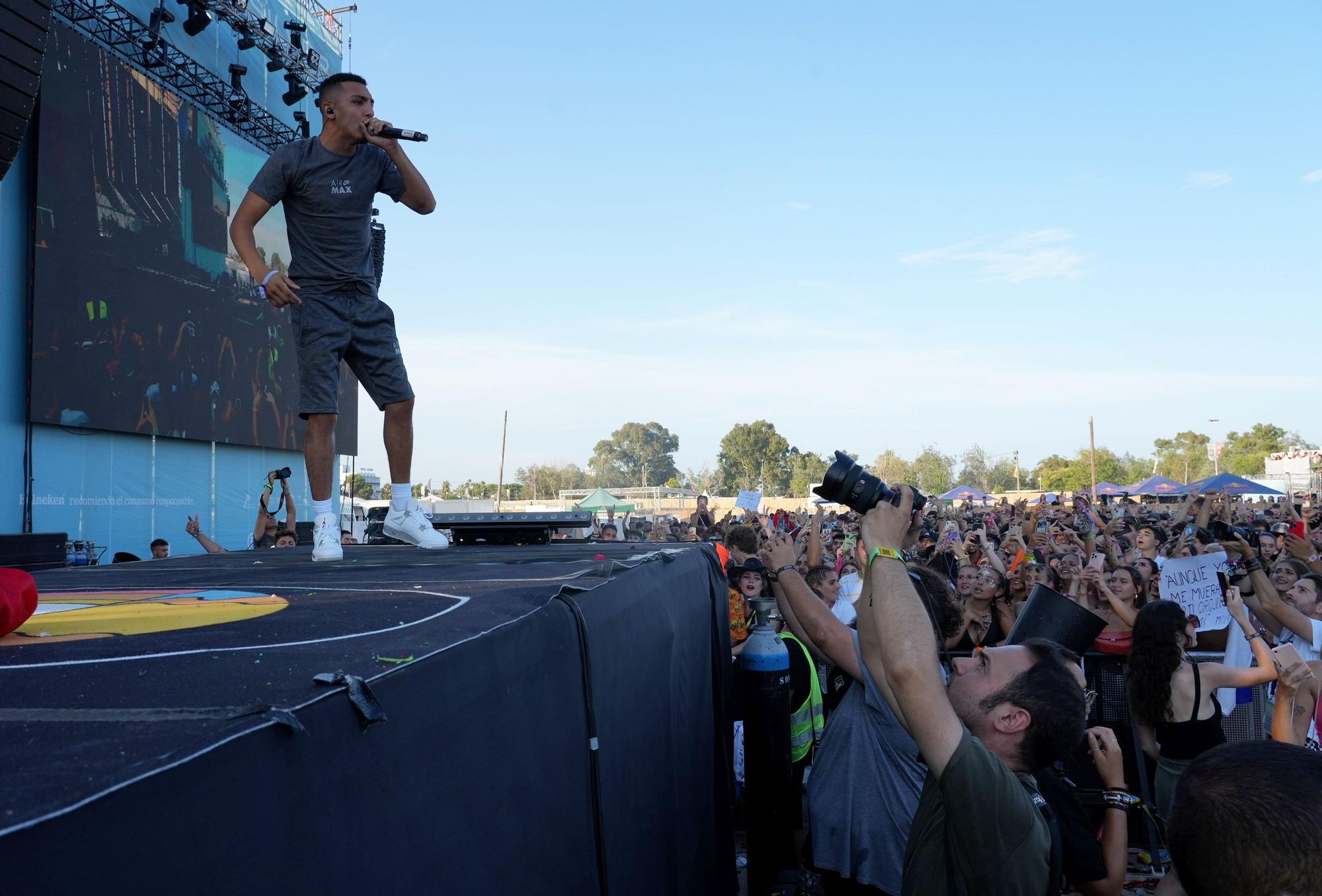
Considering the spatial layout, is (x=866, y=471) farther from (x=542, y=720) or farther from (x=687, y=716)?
(x=542, y=720)

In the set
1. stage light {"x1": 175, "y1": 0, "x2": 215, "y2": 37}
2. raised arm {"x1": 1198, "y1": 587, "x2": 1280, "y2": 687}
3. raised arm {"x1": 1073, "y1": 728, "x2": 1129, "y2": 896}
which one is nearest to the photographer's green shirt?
raised arm {"x1": 1073, "y1": 728, "x2": 1129, "y2": 896}

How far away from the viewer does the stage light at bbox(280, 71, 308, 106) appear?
20.0 m

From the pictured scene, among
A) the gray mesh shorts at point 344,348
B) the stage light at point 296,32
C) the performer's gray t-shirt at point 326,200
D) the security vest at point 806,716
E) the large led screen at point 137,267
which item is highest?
the stage light at point 296,32

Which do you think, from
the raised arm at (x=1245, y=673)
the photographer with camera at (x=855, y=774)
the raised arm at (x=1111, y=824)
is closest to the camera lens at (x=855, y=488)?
the photographer with camera at (x=855, y=774)

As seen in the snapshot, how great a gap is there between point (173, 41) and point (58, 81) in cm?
383

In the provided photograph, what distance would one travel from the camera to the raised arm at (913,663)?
6.24ft

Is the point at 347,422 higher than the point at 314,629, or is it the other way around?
the point at 347,422

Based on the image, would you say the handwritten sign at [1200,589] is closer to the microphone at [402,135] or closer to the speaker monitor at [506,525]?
the speaker monitor at [506,525]

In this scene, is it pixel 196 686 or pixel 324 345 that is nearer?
pixel 196 686

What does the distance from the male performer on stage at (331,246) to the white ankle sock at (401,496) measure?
37 cm

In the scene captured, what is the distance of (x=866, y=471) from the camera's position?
2432 mm

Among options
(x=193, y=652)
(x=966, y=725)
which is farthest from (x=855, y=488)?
(x=193, y=652)

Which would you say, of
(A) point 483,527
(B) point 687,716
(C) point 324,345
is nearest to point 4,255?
(A) point 483,527

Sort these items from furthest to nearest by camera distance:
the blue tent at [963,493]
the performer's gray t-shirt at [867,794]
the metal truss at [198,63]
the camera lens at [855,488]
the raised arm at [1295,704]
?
1. the blue tent at [963,493]
2. the metal truss at [198,63]
3. the raised arm at [1295,704]
4. the performer's gray t-shirt at [867,794]
5. the camera lens at [855,488]
